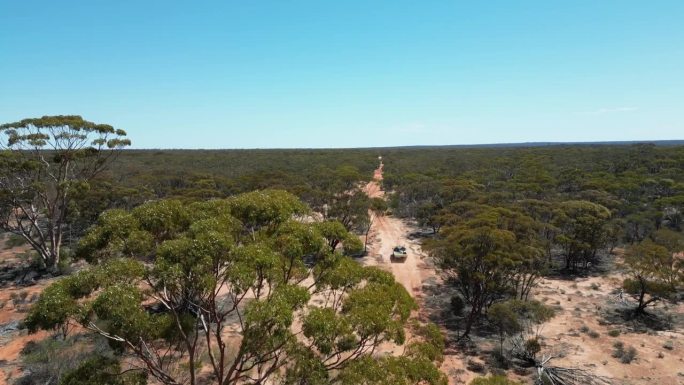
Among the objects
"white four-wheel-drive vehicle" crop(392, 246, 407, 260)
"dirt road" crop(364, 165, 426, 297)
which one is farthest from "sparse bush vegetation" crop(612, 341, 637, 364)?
"white four-wheel-drive vehicle" crop(392, 246, 407, 260)

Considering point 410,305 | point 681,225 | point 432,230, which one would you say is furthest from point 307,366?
point 681,225

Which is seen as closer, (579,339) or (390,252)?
(579,339)

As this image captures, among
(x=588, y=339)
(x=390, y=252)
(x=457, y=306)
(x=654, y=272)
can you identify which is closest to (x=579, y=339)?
(x=588, y=339)

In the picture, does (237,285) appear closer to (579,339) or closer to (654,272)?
(579,339)

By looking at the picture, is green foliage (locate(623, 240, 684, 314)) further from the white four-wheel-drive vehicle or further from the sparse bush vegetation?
the white four-wheel-drive vehicle

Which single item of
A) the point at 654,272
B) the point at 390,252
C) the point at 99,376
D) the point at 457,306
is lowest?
the point at 390,252

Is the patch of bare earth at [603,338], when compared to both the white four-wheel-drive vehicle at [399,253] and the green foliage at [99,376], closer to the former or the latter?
the white four-wheel-drive vehicle at [399,253]

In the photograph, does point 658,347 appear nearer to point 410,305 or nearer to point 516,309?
point 516,309
